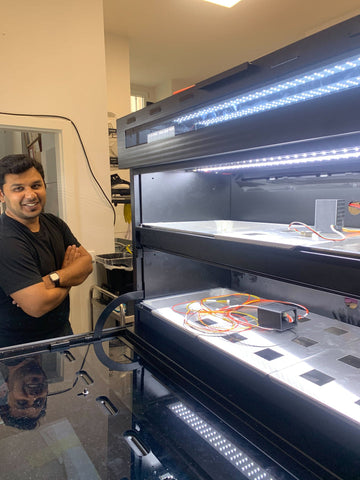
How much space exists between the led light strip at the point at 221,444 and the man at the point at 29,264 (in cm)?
87

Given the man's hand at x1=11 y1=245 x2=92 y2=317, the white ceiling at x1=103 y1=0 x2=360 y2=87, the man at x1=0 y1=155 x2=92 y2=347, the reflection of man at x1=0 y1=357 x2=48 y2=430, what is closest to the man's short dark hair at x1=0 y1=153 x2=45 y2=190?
the man at x1=0 y1=155 x2=92 y2=347

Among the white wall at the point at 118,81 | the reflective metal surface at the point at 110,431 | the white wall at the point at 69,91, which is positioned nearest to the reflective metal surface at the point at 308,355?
the reflective metal surface at the point at 110,431

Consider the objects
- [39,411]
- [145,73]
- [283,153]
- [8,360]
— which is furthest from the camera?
[145,73]

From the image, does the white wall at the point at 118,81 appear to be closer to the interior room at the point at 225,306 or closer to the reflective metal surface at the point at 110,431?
the interior room at the point at 225,306

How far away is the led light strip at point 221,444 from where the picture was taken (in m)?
0.55

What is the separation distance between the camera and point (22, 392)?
787 millimetres

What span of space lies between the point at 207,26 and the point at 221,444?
11.2 ft

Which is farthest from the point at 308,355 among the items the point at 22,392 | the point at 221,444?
the point at 22,392

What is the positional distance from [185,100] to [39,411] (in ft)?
2.37

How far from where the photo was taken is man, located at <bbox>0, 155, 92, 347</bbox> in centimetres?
138

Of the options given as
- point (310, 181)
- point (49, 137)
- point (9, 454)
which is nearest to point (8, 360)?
point (9, 454)

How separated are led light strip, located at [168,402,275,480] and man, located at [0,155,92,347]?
0.87 metres

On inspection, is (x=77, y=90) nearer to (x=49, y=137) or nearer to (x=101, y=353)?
(x=49, y=137)

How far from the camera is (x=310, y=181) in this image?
96 centimetres
